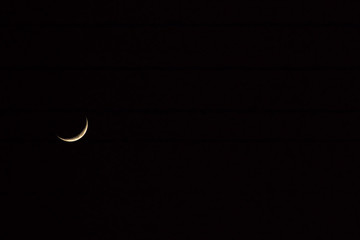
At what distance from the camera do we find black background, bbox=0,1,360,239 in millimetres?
1938

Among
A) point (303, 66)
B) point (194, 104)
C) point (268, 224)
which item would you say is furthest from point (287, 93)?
point (268, 224)

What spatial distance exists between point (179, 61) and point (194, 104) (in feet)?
0.82

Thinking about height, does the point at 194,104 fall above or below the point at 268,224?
above

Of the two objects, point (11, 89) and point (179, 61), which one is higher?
point (11, 89)

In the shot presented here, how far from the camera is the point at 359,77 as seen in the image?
6.45ft

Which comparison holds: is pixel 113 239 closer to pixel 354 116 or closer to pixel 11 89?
pixel 11 89

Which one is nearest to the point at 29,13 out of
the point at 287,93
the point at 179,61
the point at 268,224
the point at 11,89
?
the point at 11,89

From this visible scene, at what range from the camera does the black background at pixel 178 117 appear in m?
1.94

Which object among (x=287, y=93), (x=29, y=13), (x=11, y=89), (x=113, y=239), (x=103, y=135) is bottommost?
(x=113, y=239)

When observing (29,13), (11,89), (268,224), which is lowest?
(268,224)

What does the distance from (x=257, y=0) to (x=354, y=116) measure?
0.84 m

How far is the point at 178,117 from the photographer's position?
1976mm

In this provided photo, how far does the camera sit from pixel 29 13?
75.9 inches

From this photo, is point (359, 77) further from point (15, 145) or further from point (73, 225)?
point (15, 145)
